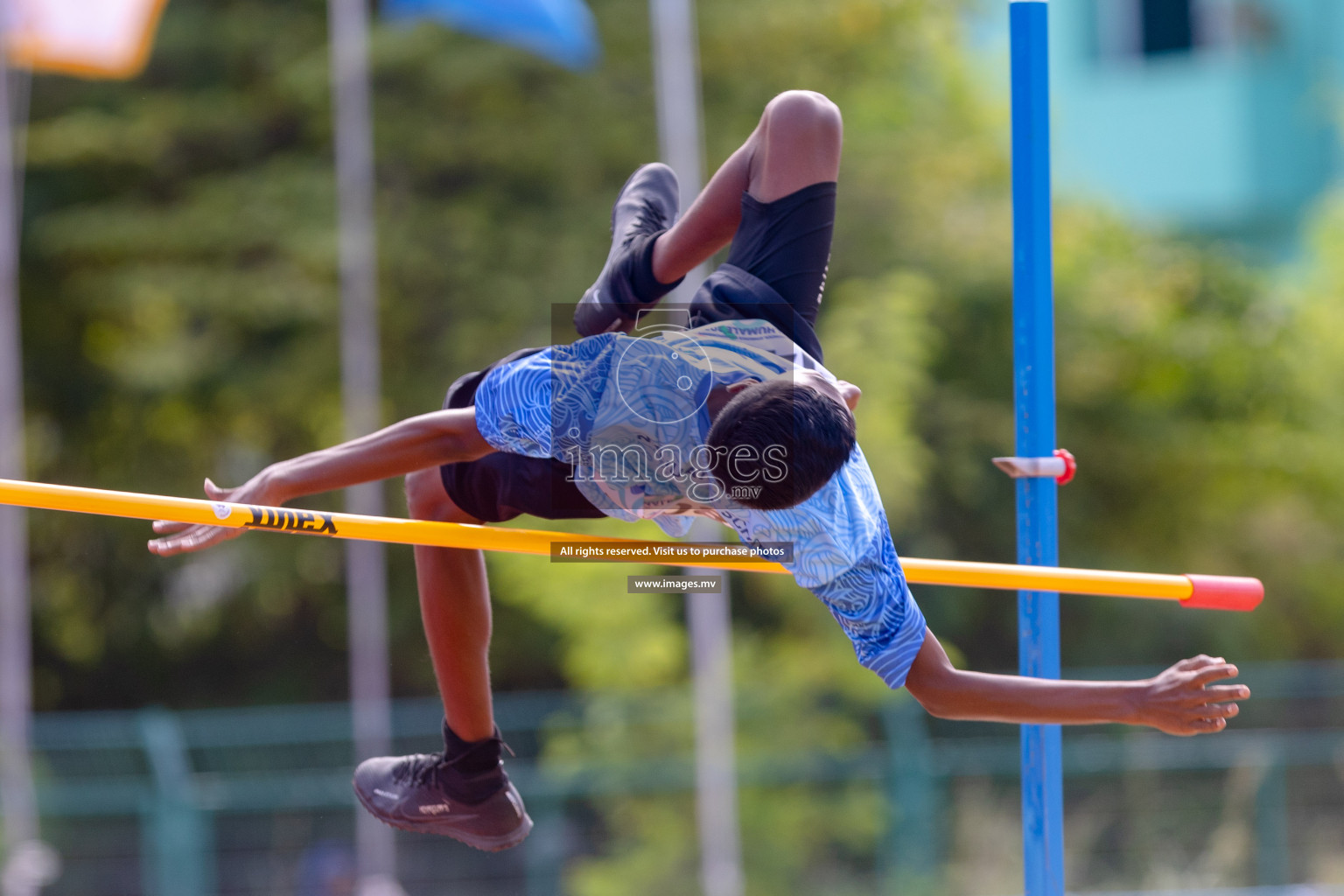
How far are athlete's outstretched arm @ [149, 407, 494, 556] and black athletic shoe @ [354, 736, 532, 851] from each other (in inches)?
33.3

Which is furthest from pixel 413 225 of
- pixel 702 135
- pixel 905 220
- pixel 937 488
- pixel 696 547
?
pixel 696 547

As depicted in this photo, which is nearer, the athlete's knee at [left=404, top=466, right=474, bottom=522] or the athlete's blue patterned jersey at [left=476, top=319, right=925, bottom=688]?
the athlete's blue patterned jersey at [left=476, top=319, right=925, bottom=688]

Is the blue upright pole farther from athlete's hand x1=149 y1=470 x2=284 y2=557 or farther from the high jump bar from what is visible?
athlete's hand x1=149 y1=470 x2=284 y2=557

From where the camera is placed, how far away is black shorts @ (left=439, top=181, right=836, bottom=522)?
9.88ft

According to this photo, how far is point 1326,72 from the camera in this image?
513 inches

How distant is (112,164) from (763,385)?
10.2 meters

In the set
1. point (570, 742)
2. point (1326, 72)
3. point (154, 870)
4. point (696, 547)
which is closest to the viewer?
point (696, 547)

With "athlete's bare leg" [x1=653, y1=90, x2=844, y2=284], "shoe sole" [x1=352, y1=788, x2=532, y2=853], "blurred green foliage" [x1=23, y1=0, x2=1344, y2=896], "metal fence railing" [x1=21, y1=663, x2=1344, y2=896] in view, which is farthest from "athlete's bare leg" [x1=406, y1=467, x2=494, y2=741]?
"blurred green foliage" [x1=23, y1=0, x2=1344, y2=896]

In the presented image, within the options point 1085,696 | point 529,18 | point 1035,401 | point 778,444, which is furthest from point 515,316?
point 1085,696

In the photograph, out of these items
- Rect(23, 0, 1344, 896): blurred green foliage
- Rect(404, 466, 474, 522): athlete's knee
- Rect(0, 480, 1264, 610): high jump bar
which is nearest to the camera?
Rect(0, 480, 1264, 610): high jump bar

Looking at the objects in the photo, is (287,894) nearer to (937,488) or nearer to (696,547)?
(937,488)

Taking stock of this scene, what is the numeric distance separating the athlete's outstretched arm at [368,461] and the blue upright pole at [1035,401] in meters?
1.33

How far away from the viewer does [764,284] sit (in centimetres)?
302

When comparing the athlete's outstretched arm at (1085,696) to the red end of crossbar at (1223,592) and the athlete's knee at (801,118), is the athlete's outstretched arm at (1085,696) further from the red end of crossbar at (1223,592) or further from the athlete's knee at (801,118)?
the athlete's knee at (801,118)
